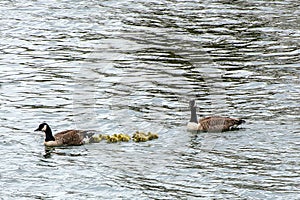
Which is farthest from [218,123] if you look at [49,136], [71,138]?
[49,136]

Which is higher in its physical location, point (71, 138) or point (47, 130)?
point (47, 130)

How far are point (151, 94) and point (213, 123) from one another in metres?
3.65

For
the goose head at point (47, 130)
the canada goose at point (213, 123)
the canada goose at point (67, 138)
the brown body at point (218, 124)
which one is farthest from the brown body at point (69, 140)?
the brown body at point (218, 124)

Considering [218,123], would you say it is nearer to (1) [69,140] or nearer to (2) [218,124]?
(2) [218,124]

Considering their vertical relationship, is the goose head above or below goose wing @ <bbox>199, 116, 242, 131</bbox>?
above

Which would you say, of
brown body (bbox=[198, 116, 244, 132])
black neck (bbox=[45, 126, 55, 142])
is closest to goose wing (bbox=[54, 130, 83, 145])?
black neck (bbox=[45, 126, 55, 142])

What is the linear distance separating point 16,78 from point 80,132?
6.51 metres

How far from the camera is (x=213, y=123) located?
2183 centimetres

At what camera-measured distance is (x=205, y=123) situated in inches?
862

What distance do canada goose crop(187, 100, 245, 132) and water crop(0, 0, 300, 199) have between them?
0.83ft

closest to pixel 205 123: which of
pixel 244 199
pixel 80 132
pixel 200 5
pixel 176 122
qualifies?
pixel 176 122

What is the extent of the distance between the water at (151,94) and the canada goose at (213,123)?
253mm

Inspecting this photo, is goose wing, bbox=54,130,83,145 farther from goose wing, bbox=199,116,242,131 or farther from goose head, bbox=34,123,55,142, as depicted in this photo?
goose wing, bbox=199,116,242,131

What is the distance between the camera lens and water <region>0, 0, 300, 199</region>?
18.4m
